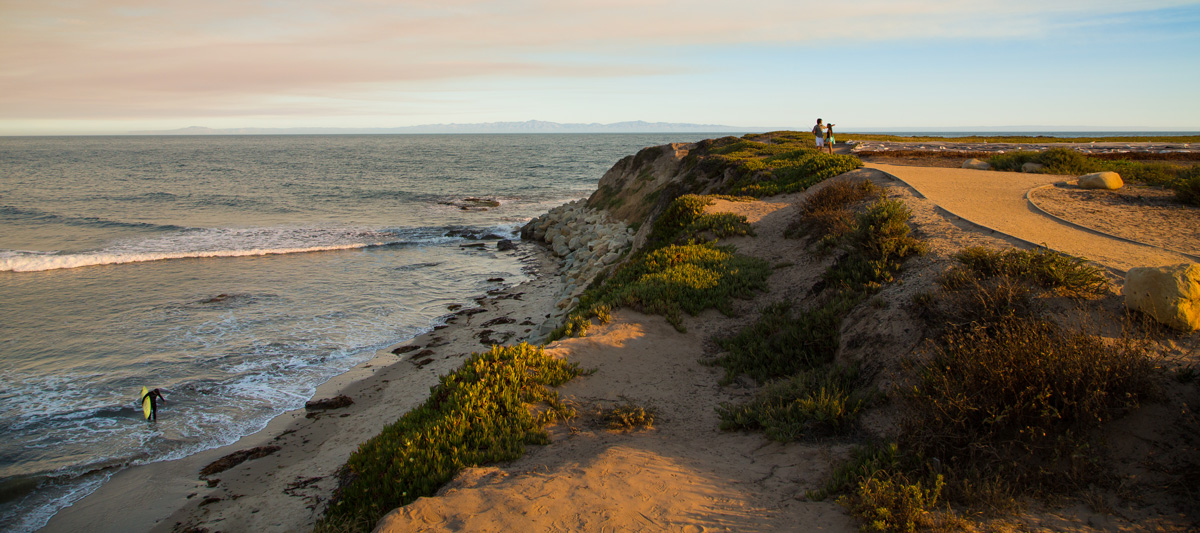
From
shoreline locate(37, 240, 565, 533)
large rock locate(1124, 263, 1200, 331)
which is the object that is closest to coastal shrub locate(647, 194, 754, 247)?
shoreline locate(37, 240, 565, 533)

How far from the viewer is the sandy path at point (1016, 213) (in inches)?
308

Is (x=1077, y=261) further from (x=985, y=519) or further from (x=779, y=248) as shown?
(x=779, y=248)

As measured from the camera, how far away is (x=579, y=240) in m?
24.9

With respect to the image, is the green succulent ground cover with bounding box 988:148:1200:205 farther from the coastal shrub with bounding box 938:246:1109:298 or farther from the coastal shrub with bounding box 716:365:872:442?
the coastal shrub with bounding box 716:365:872:442

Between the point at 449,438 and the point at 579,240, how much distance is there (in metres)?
19.2

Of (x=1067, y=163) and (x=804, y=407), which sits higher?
(x=1067, y=163)

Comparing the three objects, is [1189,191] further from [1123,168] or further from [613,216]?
[613,216]

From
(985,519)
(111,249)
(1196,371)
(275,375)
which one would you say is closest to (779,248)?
(1196,371)

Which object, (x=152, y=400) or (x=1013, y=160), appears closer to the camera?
(x=152, y=400)

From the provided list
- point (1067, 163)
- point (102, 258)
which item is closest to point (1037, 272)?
point (1067, 163)

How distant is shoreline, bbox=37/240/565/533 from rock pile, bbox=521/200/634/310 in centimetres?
449

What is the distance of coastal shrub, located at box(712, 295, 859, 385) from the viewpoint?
7.53m

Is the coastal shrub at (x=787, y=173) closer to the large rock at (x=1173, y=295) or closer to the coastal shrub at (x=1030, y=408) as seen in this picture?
the large rock at (x=1173, y=295)

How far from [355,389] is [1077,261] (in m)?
11.7
